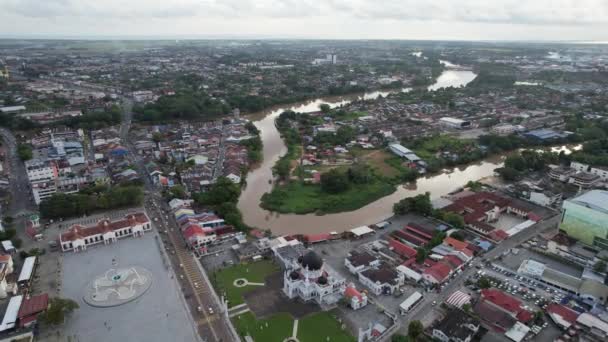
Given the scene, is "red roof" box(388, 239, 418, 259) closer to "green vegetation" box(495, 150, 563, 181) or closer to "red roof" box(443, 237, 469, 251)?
"red roof" box(443, 237, 469, 251)

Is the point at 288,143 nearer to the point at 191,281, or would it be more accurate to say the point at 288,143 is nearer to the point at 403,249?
the point at 403,249

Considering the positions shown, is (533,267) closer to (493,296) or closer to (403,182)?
(493,296)

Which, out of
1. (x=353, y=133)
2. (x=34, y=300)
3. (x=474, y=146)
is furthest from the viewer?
(x=353, y=133)

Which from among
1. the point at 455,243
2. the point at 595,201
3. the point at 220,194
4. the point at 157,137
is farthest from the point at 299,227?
the point at 157,137

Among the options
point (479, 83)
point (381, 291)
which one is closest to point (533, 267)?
point (381, 291)

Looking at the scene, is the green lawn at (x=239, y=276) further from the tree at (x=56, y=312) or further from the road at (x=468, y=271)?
the road at (x=468, y=271)
